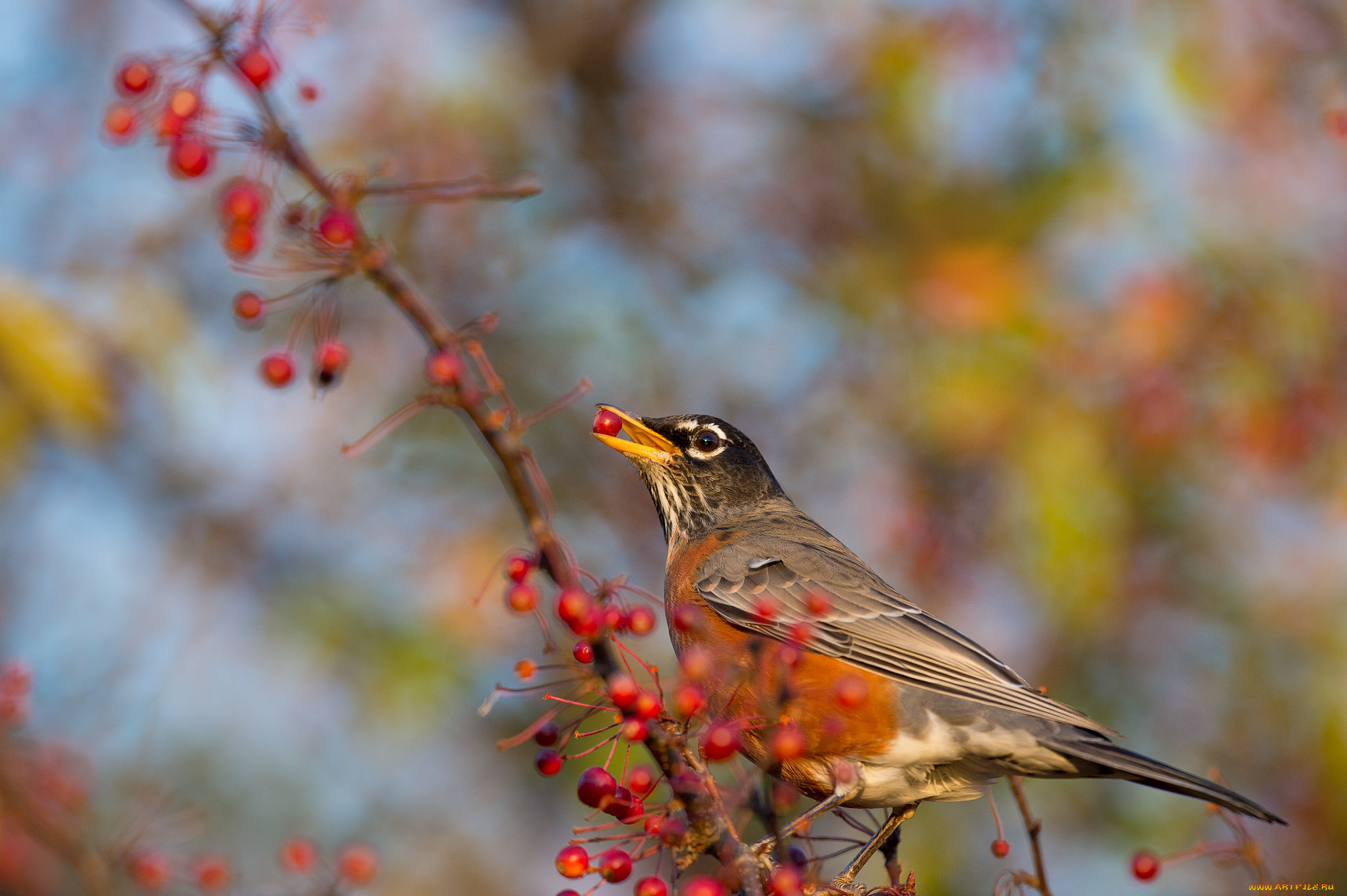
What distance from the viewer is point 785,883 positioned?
6.64 ft

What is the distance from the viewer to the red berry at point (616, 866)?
81.4 inches

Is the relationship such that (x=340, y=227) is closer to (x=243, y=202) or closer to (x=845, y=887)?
(x=243, y=202)

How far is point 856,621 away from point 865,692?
1.31m

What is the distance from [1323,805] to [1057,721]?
7.76ft

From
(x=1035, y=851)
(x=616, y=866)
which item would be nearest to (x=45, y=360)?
(x=616, y=866)

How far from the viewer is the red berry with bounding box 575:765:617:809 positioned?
2.05m

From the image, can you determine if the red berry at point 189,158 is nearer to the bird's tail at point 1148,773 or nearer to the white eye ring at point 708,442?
the bird's tail at point 1148,773

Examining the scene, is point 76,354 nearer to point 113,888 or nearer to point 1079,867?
point 113,888

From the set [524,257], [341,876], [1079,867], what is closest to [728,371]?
[524,257]

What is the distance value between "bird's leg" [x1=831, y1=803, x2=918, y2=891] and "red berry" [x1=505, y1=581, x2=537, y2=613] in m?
1.23

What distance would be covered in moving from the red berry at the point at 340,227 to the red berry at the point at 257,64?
27cm

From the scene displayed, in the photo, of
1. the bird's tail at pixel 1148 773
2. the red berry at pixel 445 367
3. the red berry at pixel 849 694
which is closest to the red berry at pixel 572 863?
the red berry at pixel 849 694

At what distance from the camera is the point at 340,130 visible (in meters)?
6.11

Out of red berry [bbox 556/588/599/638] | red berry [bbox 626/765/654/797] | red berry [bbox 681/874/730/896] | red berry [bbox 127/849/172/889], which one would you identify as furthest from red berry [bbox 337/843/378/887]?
red berry [bbox 556/588/599/638]
